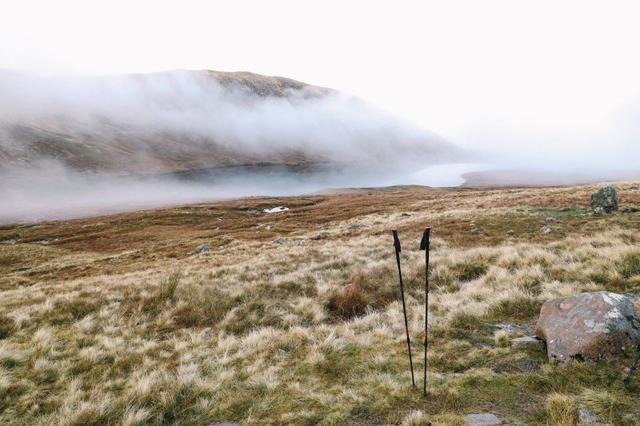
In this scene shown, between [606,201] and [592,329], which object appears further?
[606,201]

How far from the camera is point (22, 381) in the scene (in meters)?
7.31

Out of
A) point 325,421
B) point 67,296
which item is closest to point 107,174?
point 67,296

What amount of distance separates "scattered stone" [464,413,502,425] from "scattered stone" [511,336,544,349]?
260cm

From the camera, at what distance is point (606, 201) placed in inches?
1013

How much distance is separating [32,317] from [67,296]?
8.61 feet

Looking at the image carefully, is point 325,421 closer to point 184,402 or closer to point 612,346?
point 184,402

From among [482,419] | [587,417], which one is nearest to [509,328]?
[587,417]

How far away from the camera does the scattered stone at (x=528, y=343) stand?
289 inches

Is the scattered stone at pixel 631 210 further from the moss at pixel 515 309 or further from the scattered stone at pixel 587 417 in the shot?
the scattered stone at pixel 587 417

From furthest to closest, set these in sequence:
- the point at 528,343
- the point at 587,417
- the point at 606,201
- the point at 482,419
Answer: the point at 606,201
the point at 528,343
the point at 482,419
the point at 587,417

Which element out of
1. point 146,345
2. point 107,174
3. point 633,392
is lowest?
point 146,345

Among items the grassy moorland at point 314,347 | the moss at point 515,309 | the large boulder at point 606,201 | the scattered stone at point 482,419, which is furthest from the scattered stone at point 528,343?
the large boulder at point 606,201

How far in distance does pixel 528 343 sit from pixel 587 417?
8.69 ft

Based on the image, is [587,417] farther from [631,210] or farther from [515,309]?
[631,210]
